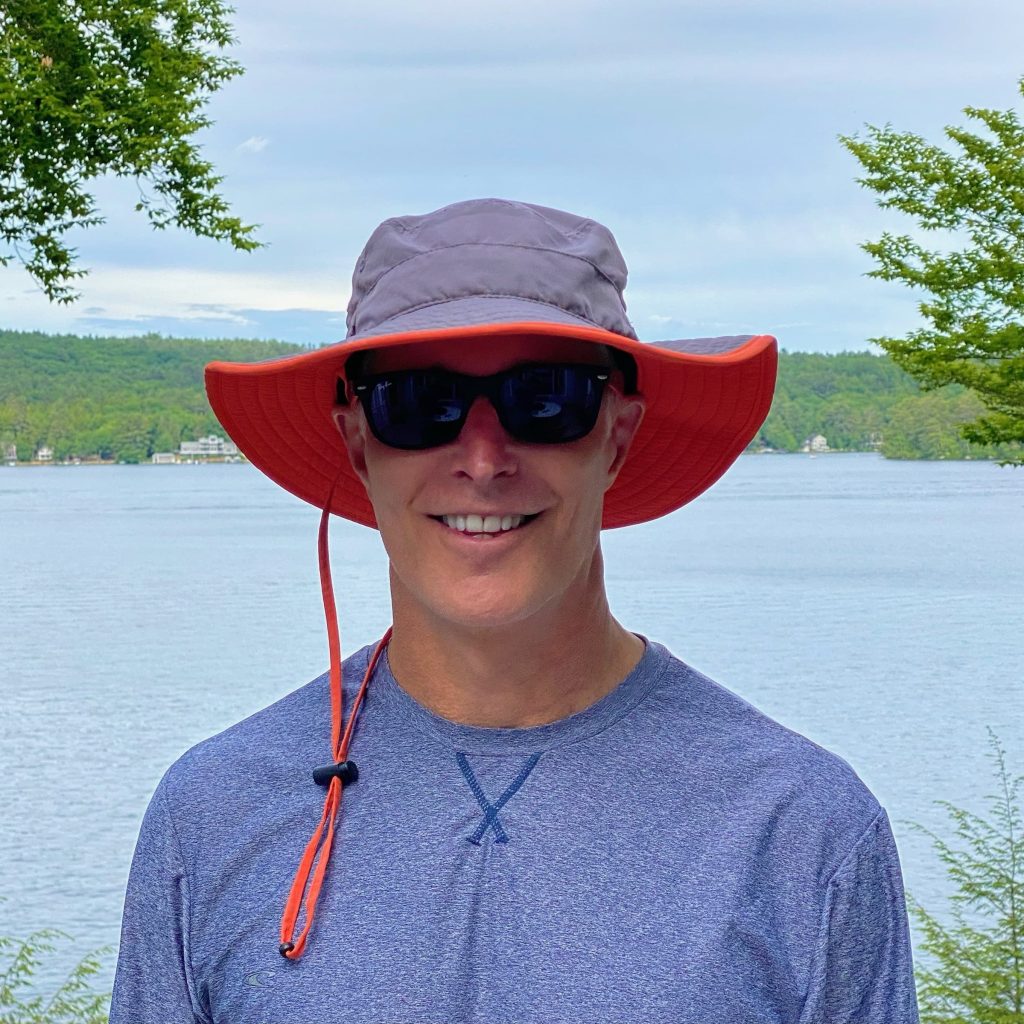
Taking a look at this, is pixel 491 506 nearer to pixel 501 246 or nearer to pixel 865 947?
pixel 501 246

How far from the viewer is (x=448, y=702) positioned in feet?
6.32

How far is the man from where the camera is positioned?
1.75 metres

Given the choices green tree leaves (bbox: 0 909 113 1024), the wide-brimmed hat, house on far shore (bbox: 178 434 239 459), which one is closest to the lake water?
green tree leaves (bbox: 0 909 113 1024)

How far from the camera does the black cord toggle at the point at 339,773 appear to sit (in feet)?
6.20

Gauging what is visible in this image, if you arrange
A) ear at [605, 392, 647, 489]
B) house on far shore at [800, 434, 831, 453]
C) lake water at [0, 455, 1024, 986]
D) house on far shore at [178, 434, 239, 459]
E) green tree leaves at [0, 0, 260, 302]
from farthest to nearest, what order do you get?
house on far shore at [178, 434, 239, 459]
house on far shore at [800, 434, 831, 453]
lake water at [0, 455, 1024, 986]
green tree leaves at [0, 0, 260, 302]
ear at [605, 392, 647, 489]

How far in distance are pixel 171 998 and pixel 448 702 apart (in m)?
0.48

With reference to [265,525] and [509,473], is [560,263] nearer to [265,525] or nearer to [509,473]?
[509,473]

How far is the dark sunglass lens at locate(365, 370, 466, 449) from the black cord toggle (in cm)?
39

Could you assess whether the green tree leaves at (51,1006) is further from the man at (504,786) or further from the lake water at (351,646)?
the man at (504,786)

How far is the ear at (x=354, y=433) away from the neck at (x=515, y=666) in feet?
0.76

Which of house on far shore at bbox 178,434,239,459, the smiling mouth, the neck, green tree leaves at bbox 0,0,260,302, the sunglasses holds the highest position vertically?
green tree leaves at bbox 0,0,260,302

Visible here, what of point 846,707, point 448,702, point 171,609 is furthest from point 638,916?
point 171,609

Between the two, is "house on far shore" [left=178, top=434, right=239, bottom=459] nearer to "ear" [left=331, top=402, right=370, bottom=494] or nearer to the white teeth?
"ear" [left=331, top=402, right=370, bottom=494]

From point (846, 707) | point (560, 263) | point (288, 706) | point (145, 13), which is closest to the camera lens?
point (560, 263)
